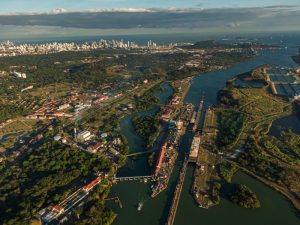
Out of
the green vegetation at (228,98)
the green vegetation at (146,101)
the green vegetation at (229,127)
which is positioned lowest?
the green vegetation at (146,101)

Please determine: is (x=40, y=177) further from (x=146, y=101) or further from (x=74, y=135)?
(x=146, y=101)

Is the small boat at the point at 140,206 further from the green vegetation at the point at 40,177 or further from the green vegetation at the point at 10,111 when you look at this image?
the green vegetation at the point at 10,111

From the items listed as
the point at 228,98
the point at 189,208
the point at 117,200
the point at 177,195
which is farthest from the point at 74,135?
the point at 228,98

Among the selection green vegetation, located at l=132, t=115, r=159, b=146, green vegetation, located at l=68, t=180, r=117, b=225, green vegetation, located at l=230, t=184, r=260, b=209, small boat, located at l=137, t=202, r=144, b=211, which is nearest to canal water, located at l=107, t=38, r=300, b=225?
small boat, located at l=137, t=202, r=144, b=211

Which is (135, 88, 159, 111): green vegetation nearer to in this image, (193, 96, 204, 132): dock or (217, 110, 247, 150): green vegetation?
(193, 96, 204, 132): dock

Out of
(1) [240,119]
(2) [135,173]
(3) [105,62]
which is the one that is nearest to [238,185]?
(2) [135,173]

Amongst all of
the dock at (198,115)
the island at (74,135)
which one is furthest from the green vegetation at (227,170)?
the dock at (198,115)

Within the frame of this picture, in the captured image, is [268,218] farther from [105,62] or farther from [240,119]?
[105,62]
